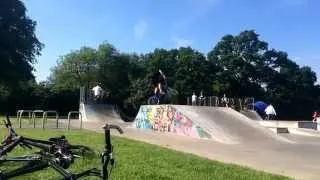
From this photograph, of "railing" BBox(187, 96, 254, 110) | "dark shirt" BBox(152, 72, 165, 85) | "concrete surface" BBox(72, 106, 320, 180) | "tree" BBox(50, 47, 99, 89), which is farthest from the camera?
"tree" BBox(50, 47, 99, 89)

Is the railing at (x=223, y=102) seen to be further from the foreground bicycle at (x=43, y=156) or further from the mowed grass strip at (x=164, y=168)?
the foreground bicycle at (x=43, y=156)

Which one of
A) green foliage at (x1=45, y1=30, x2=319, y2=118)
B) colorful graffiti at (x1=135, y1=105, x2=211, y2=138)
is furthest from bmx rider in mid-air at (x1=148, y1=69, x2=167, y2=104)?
green foliage at (x1=45, y1=30, x2=319, y2=118)

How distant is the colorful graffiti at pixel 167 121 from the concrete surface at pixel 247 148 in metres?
0.43

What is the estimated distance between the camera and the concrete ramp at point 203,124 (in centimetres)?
2277

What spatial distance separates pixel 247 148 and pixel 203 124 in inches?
174

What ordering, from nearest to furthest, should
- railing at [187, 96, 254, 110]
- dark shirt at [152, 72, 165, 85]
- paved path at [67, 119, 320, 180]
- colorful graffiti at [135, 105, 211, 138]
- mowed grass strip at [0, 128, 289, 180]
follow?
mowed grass strip at [0, 128, 289, 180] → paved path at [67, 119, 320, 180] → colorful graffiti at [135, 105, 211, 138] → dark shirt at [152, 72, 165, 85] → railing at [187, 96, 254, 110]

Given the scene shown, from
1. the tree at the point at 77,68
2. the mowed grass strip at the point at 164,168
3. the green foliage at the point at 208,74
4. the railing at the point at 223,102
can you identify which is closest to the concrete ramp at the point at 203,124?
the mowed grass strip at the point at 164,168

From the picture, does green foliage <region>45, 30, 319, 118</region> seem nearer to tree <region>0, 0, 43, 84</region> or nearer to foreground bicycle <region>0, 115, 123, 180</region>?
tree <region>0, 0, 43, 84</region>

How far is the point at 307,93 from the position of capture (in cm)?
8469

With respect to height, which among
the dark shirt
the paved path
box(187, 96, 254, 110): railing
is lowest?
the paved path

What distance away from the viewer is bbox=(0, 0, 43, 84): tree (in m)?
46.6

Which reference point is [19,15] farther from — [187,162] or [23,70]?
[187,162]

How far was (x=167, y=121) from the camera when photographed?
2542cm

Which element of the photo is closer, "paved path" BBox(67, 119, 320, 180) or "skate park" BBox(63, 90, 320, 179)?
"paved path" BBox(67, 119, 320, 180)
